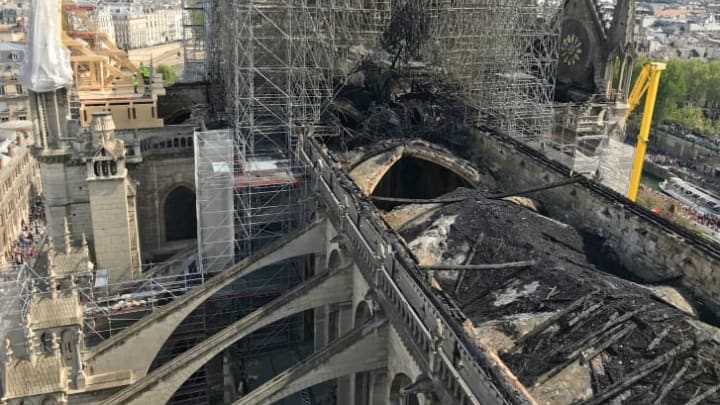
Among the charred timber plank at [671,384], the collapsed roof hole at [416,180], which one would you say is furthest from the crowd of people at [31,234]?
the charred timber plank at [671,384]

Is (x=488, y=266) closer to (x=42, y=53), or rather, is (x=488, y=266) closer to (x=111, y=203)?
(x=111, y=203)

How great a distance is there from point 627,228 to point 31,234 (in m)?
38.5

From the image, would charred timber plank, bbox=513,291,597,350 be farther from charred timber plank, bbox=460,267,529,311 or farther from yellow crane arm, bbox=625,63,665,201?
yellow crane arm, bbox=625,63,665,201

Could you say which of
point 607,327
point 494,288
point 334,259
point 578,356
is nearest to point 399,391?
point 494,288

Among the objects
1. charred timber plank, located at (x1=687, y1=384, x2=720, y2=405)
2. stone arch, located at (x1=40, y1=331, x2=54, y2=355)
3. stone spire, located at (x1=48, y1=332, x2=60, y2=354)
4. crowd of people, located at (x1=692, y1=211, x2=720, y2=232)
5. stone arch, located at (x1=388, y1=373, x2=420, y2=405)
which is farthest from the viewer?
crowd of people, located at (x1=692, y1=211, x2=720, y2=232)

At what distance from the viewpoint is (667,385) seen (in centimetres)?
1373

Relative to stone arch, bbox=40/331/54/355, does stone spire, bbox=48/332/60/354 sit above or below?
above

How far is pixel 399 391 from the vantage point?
17844mm

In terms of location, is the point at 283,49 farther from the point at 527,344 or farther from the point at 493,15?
the point at 527,344

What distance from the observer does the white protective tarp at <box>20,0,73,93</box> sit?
81.4 ft

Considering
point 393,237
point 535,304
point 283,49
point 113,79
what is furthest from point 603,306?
point 113,79

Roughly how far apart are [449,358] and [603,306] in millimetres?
4734

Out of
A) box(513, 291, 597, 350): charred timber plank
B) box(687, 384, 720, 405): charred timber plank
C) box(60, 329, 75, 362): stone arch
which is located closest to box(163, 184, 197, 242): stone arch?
box(60, 329, 75, 362): stone arch

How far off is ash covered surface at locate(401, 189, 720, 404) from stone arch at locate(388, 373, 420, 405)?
247 cm
